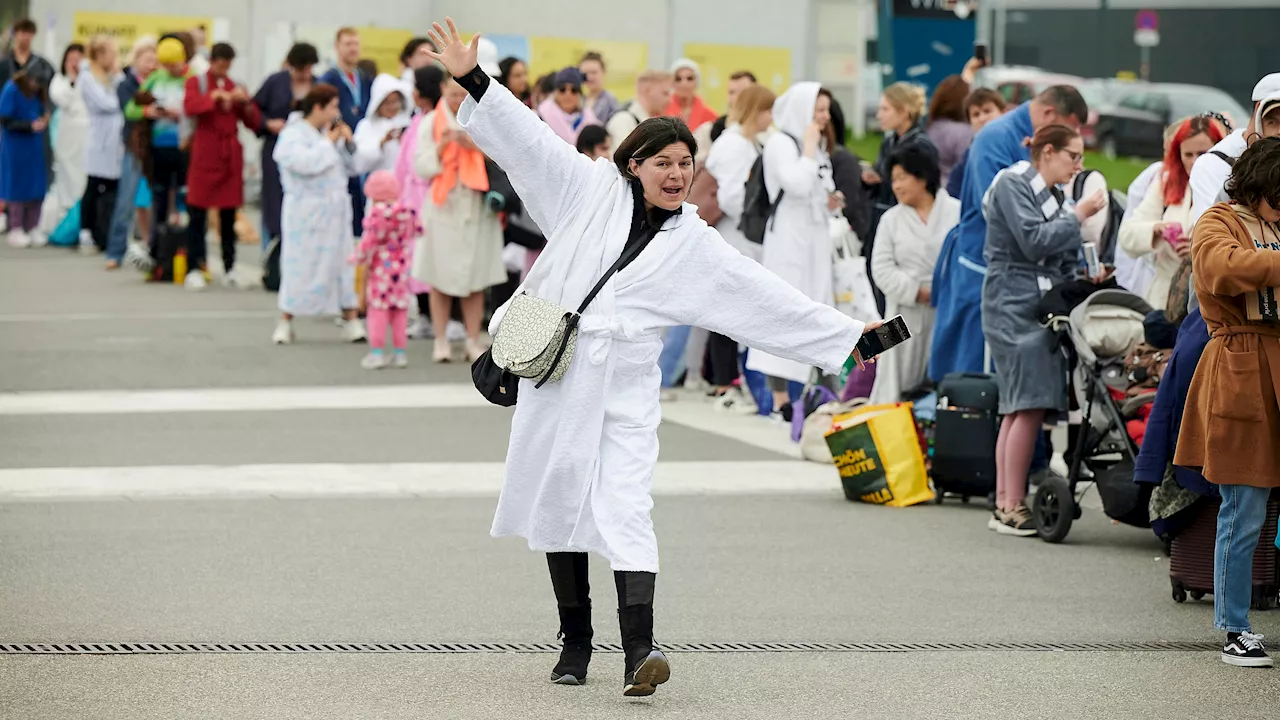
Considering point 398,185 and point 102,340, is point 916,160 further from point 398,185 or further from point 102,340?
point 102,340

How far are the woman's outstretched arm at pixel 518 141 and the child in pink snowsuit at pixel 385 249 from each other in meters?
7.47

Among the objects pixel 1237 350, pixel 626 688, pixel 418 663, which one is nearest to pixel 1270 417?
pixel 1237 350

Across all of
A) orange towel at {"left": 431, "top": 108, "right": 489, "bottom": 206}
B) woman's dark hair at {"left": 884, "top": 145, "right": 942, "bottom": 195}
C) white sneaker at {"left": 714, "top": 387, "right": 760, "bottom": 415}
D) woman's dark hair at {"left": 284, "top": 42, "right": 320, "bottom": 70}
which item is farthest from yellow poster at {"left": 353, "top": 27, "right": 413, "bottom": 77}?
woman's dark hair at {"left": 884, "top": 145, "right": 942, "bottom": 195}

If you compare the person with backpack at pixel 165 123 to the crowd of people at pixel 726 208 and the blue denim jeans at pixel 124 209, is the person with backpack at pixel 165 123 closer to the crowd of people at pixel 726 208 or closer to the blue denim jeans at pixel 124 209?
the crowd of people at pixel 726 208

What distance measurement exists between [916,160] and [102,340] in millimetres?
7094

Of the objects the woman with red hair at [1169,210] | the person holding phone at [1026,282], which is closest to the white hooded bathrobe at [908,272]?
the woman with red hair at [1169,210]

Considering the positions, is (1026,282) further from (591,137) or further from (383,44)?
(383,44)

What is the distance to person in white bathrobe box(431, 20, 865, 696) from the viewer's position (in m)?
5.77

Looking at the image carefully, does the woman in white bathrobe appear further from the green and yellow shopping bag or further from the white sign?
the white sign

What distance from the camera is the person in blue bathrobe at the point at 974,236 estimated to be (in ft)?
31.4

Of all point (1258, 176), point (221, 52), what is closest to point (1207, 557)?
point (1258, 176)

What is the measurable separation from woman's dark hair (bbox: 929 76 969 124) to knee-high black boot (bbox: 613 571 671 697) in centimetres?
781

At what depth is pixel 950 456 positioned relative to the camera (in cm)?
927

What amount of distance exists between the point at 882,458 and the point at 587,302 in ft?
12.6
